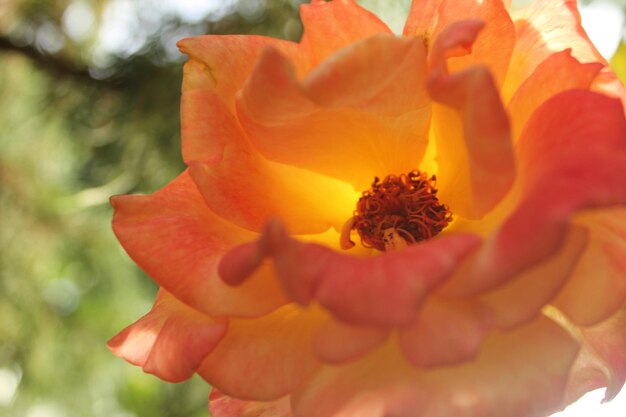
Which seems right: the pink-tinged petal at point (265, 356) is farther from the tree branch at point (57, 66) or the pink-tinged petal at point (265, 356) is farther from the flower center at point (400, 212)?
the tree branch at point (57, 66)

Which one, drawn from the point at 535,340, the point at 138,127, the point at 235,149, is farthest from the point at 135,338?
the point at 138,127

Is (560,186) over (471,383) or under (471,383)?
over

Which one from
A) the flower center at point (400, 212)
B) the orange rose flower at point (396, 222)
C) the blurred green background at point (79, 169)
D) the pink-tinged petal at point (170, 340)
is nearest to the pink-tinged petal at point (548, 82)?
the orange rose flower at point (396, 222)

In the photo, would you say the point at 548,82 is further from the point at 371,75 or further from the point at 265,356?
Answer: the point at 265,356

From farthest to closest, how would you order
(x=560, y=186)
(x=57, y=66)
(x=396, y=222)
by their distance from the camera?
(x=57, y=66), (x=396, y=222), (x=560, y=186)

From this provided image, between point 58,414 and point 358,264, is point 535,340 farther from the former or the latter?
point 58,414

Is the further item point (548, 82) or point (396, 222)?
point (396, 222)

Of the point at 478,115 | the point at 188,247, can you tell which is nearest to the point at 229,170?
the point at 188,247

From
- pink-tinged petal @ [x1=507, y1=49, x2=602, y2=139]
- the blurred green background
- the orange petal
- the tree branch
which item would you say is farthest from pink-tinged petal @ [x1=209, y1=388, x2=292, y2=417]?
the tree branch
